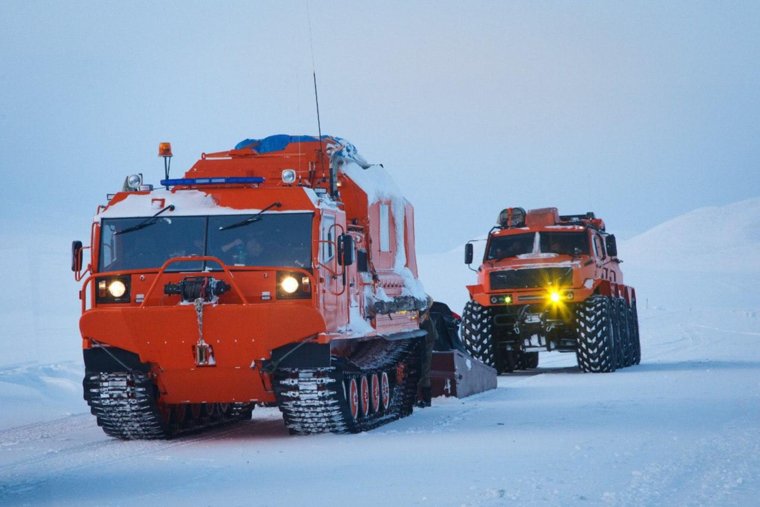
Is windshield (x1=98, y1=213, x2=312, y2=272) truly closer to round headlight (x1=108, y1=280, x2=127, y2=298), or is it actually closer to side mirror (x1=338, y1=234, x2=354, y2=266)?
round headlight (x1=108, y1=280, x2=127, y2=298)

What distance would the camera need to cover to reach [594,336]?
83.4ft

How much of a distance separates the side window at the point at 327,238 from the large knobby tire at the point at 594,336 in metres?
12.4

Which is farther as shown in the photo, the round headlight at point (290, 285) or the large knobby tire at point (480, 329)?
the large knobby tire at point (480, 329)

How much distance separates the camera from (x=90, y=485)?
10.2 meters

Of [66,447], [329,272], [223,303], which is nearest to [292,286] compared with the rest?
[329,272]

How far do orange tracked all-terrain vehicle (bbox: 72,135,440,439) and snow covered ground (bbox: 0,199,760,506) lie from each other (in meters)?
0.49

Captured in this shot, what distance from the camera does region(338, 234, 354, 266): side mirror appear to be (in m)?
13.6

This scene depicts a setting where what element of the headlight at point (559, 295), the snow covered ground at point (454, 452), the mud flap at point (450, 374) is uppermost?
the headlight at point (559, 295)

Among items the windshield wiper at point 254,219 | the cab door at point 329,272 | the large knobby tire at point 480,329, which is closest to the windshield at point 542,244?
the large knobby tire at point 480,329

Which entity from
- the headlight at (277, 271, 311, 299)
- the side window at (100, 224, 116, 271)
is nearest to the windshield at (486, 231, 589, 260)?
the headlight at (277, 271, 311, 299)

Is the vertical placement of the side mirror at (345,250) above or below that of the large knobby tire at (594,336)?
above

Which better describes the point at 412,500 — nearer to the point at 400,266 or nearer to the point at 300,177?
the point at 300,177

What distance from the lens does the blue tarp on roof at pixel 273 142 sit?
16.1 m

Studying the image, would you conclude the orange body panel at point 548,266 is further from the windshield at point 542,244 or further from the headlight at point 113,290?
the headlight at point 113,290
